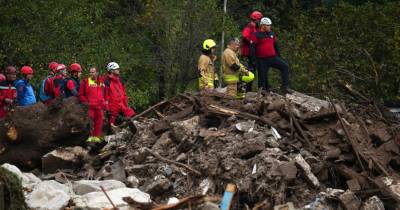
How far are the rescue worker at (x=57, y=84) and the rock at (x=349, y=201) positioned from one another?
613cm

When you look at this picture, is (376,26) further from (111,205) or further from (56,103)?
(111,205)

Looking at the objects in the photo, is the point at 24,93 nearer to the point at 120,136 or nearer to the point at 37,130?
the point at 37,130

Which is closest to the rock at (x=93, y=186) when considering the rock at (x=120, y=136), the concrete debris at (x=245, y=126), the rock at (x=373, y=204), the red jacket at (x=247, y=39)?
the concrete debris at (x=245, y=126)

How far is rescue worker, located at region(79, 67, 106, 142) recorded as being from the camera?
17.9 metres

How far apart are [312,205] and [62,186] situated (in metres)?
3.72

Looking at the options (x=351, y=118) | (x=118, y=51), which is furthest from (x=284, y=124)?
(x=118, y=51)

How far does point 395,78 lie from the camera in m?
22.6

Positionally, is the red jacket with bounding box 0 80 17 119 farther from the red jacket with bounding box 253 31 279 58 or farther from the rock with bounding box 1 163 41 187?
the red jacket with bounding box 253 31 279 58

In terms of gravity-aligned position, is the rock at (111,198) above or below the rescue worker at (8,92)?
below

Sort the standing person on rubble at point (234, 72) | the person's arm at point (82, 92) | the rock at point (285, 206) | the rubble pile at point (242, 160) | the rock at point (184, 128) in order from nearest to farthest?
the rock at point (285, 206) → the rubble pile at point (242, 160) → the rock at point (184, 128) → the person's arm at point (82, 92) → the standing person on rubble at point (234, 72)

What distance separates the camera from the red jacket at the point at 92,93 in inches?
704

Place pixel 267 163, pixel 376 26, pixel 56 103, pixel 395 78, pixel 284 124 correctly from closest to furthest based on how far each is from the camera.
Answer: pixel 267 163 → pixel 284 124 → pixel 56 103 → pixel 395 78 → pixel 376 26

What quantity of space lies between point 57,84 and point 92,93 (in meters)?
0.65

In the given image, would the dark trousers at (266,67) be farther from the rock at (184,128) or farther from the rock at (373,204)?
the rock at (373,204)
